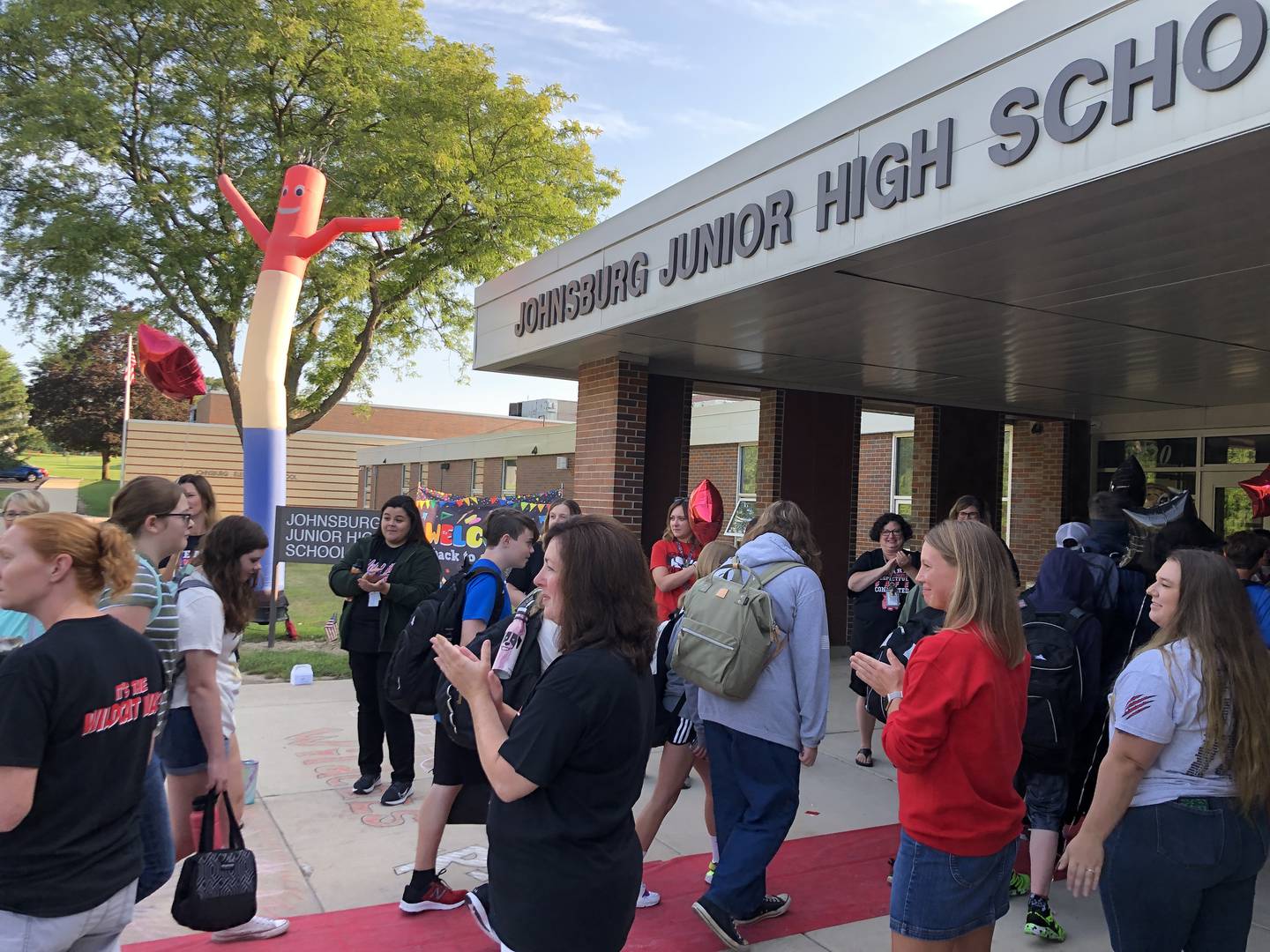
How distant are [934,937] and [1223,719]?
100cm

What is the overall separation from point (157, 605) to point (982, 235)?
14.1ft

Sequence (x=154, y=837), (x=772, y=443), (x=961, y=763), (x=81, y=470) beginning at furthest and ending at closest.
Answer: (x=81, y=470) < (x=772, y=443) < (x=154, y=837) < (x=961, y=763)

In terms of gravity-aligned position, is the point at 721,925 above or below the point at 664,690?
below

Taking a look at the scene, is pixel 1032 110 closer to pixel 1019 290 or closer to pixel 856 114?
pixel 856 114

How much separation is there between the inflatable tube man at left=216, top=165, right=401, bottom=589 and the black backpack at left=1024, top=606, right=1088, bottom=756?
9665 mm

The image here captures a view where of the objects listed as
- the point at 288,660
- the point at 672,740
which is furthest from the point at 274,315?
the point at 672,740

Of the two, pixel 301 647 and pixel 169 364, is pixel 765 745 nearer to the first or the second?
pixel 301 647

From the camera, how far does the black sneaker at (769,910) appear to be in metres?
3.96

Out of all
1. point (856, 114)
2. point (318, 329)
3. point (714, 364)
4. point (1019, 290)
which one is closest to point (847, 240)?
point (856, 114)

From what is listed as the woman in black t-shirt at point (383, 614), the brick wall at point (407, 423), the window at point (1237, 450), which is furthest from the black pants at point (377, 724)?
the brick wall at point (407, 423)

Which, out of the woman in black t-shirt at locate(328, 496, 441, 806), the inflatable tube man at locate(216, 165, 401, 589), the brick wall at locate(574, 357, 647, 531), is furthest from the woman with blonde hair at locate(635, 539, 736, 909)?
the inflatable tube man at locate(216, 165, 401, 589)

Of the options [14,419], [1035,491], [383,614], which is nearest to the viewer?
[383,614]

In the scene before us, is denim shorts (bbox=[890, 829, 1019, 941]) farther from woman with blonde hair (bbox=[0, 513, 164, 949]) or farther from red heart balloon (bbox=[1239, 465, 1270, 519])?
red heart balloon (bbox=[1239, 465, 1270, 519])

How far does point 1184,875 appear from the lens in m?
2.46
